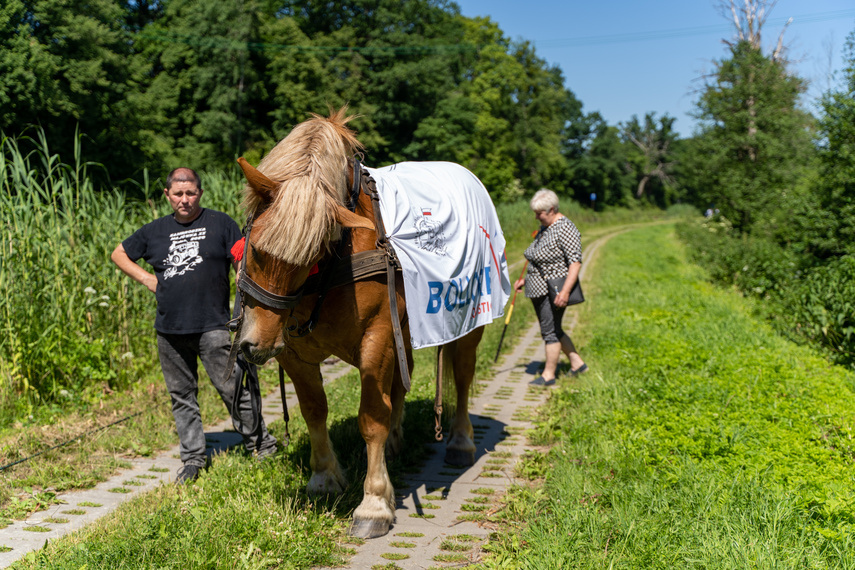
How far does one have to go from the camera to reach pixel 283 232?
301 centimetres

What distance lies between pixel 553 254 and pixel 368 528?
4.49 metres

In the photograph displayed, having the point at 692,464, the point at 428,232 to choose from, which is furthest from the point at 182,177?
the point at 692,464

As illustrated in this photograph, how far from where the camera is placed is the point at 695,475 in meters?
3.94

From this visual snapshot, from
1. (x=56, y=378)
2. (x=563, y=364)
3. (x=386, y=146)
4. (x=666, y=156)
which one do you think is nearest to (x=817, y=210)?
(x=563, y=364)

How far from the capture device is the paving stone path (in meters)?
3.54

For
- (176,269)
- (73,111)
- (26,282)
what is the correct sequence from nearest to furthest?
(176,269) < (26,282) < (73,111)

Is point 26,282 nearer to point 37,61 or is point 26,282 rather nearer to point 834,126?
point 834,126

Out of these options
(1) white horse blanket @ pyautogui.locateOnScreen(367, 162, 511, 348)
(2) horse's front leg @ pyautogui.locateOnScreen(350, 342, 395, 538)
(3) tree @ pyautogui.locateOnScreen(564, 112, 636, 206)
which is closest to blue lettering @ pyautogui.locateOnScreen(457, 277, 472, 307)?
(1) white horse blanket @ pyautogui.locateOnScreen(367, 162, 511, 348)

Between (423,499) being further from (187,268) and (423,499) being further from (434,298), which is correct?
(187,268)

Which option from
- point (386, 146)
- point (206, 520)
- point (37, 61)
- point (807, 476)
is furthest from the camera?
point (386, 146)

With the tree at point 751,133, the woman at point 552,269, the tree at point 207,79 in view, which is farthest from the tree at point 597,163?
the woman at point 552,269

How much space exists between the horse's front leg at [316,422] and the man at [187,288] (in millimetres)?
701

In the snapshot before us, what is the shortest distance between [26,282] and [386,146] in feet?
115

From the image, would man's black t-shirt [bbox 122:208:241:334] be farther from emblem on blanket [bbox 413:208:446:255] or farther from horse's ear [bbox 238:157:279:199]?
horse's ear [bbox 238:157:279:199]
